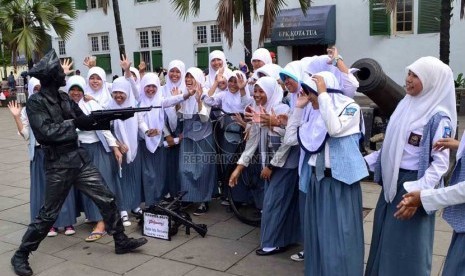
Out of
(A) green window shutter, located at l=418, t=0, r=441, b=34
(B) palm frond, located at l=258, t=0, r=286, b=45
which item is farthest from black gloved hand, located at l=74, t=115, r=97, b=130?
(A) green window shutter, located at l=418, t=0, r=441, b=34

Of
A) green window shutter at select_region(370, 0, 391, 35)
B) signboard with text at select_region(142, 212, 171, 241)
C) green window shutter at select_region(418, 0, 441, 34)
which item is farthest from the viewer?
green window shutter at select_region(370, 0, 391, 35)

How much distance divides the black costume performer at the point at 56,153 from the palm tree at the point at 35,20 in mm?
11020

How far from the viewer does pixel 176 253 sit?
462 cm

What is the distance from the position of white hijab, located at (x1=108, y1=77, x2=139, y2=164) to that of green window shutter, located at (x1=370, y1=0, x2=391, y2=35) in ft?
38.4

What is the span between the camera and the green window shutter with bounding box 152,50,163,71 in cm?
1998

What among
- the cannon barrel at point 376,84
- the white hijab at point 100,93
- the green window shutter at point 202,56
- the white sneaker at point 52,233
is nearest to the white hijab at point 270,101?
the cannon barrel at point 376,84

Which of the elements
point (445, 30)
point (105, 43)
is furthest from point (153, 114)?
point (105, 43)

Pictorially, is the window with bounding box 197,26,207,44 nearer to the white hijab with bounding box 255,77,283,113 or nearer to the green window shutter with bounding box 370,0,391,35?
the green window shutter with bounding box 370,0,391,35

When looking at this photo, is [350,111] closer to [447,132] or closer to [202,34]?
[447,132]

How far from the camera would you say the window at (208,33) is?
60.4ft

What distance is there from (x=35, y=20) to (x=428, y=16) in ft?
39.2

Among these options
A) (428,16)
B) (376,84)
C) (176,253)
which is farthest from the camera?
(428,16)

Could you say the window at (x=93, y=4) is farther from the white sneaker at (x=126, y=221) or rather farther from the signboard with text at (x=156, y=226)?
the signboard with text at (x=156, y=226)

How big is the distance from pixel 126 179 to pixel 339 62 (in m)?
2.84
